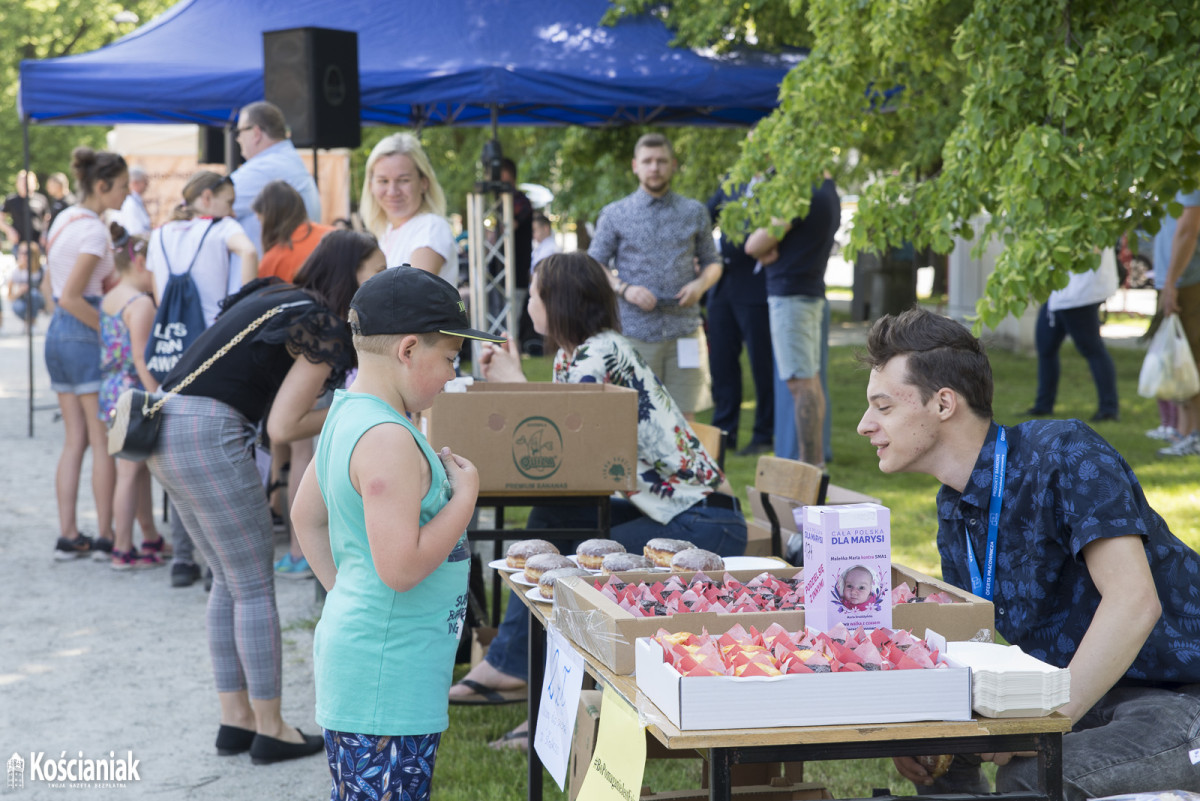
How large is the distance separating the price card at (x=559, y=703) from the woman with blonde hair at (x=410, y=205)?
2.53 meters

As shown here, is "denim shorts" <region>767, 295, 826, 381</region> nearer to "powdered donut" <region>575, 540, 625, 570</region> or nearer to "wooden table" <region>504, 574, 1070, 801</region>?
"powdered donut" <region>575, 540, 625, 570</region>

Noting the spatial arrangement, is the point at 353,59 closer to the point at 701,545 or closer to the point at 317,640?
the point at 701,545

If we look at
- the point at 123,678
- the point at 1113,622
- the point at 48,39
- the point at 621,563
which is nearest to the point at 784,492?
the point at 621,563

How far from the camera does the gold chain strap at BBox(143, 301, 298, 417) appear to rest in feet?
11.7

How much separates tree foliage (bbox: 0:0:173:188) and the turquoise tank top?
31.4 metres

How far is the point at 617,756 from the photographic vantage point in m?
2.06

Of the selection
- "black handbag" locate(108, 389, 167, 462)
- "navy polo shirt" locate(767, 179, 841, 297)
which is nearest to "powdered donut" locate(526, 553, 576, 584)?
"black handbag" locate(108, 389, 167, 462)

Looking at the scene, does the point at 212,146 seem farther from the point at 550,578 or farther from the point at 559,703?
the point at 559,703

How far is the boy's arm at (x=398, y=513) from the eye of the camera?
2168mm

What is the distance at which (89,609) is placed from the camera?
221 inches

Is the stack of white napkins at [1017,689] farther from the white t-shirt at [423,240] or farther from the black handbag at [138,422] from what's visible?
the white t-shirt at [423,240]

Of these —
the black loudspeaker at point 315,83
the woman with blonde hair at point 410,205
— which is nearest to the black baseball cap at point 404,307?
the woman with blonde hair at point 410,205

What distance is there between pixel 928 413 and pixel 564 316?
184cm

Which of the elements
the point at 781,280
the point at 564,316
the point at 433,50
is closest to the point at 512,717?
the point at 564,316
